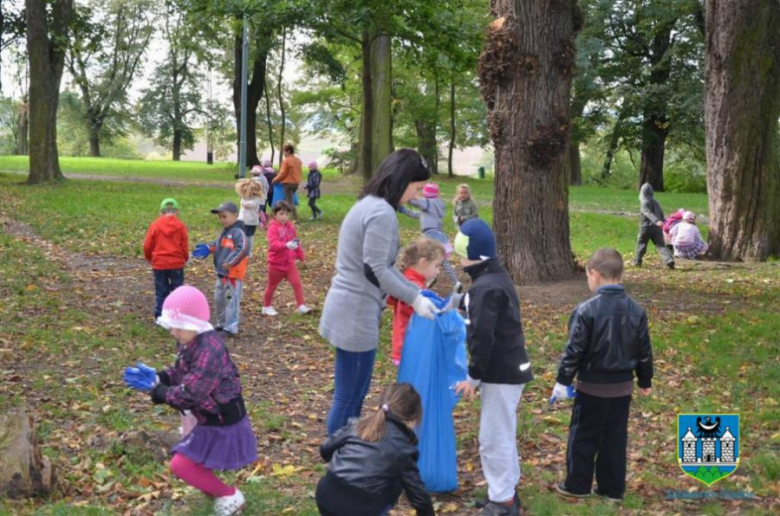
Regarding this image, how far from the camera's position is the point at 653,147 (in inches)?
1623

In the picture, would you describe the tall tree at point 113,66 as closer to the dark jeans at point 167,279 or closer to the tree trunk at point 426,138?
the tree trunk at point 426,138

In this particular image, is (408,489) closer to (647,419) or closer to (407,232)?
(647,419)

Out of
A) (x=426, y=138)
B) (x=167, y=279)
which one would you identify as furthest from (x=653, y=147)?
(x=167, y=279)

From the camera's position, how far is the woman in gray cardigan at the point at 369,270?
17.4ft

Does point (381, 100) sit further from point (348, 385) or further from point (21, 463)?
point (21, 463)

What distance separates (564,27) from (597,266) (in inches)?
304

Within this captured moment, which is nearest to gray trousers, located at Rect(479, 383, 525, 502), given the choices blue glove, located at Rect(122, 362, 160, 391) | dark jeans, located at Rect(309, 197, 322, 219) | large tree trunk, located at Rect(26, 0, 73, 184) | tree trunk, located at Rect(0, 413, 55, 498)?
blue glove, located at Rect(122, 362, 160, 391)

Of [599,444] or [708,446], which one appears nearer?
[599,444]

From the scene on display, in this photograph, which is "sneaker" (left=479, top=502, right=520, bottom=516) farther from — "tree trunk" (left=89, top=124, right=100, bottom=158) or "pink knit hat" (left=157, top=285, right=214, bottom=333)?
"tree trunk" (left=89, top=124, right=100, bottom=158)

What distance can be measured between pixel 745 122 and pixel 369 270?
42.6ft

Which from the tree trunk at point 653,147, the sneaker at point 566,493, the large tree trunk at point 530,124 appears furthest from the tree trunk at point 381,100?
the sneaker at point 566,493

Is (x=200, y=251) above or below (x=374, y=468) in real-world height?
above

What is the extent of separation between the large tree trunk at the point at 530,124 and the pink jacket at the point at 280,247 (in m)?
3.19

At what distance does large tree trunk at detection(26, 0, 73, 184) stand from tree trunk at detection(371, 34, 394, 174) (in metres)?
10.1
